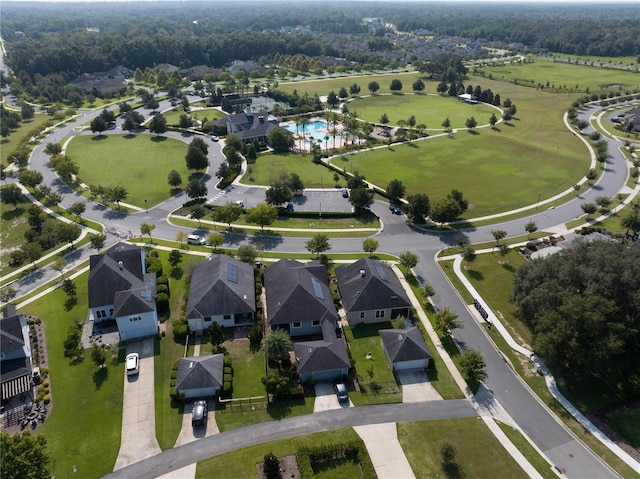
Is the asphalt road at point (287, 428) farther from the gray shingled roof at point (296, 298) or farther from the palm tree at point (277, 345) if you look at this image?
the gray shingled roof at point (296, 298)

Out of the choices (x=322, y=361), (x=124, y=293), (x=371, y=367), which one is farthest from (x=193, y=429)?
(x=371, y=367)

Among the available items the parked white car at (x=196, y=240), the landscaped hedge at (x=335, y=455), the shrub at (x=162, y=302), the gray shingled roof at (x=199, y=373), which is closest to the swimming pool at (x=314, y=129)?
the parked white car at (x=196, y=240)

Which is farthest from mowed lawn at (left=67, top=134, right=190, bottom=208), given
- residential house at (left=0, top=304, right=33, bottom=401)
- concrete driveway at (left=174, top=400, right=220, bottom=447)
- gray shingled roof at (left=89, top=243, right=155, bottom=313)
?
concrete driveway at (left=174, top=400, right=220, bottom=447)

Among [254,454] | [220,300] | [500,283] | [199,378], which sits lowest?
[254,454]

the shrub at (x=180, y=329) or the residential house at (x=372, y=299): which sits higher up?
the residential house at (x=372, y=299)

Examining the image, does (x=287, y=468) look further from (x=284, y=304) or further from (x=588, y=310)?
(x=588, y=310)
